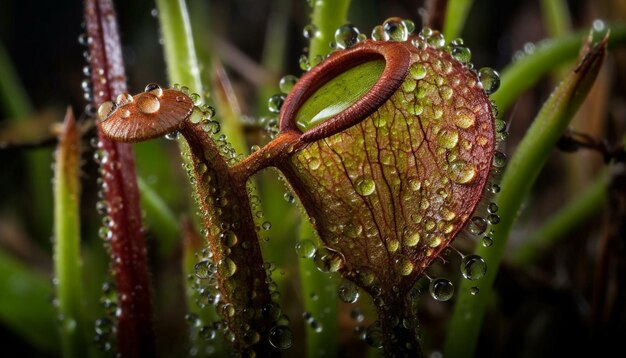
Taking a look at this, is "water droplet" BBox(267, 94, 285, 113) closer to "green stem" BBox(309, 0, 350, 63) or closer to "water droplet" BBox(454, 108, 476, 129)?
"green stem" BBox(309, 0, 350, 63)

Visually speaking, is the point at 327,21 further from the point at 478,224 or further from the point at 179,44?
the point at 478,224

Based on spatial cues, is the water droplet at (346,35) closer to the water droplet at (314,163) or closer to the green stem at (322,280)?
the green stem at (322,280)

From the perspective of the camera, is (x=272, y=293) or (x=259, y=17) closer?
(x=272, y=293)

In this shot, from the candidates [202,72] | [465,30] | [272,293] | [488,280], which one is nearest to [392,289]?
[272,293]

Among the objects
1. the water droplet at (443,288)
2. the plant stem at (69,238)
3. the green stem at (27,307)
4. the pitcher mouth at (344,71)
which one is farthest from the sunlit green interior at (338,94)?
the green stem at (27,307)

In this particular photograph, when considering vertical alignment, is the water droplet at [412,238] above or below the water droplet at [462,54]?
below

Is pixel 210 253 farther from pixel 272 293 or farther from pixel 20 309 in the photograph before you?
pixel 20 309

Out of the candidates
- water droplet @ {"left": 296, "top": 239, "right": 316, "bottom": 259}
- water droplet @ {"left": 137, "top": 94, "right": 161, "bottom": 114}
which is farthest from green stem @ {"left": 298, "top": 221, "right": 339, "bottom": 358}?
water droplet @ {"left": 137, "top": 94, "right": 161, "bottom": 114}

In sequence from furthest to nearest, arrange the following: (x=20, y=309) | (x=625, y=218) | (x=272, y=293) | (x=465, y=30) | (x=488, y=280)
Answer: (x=465, y=30) < (x=20, y=309) < (x=625, y=218) < (x=488, y=280) < (x=272, y=293)

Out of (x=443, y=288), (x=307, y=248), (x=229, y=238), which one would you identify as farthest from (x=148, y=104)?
(x=443, y=288)
